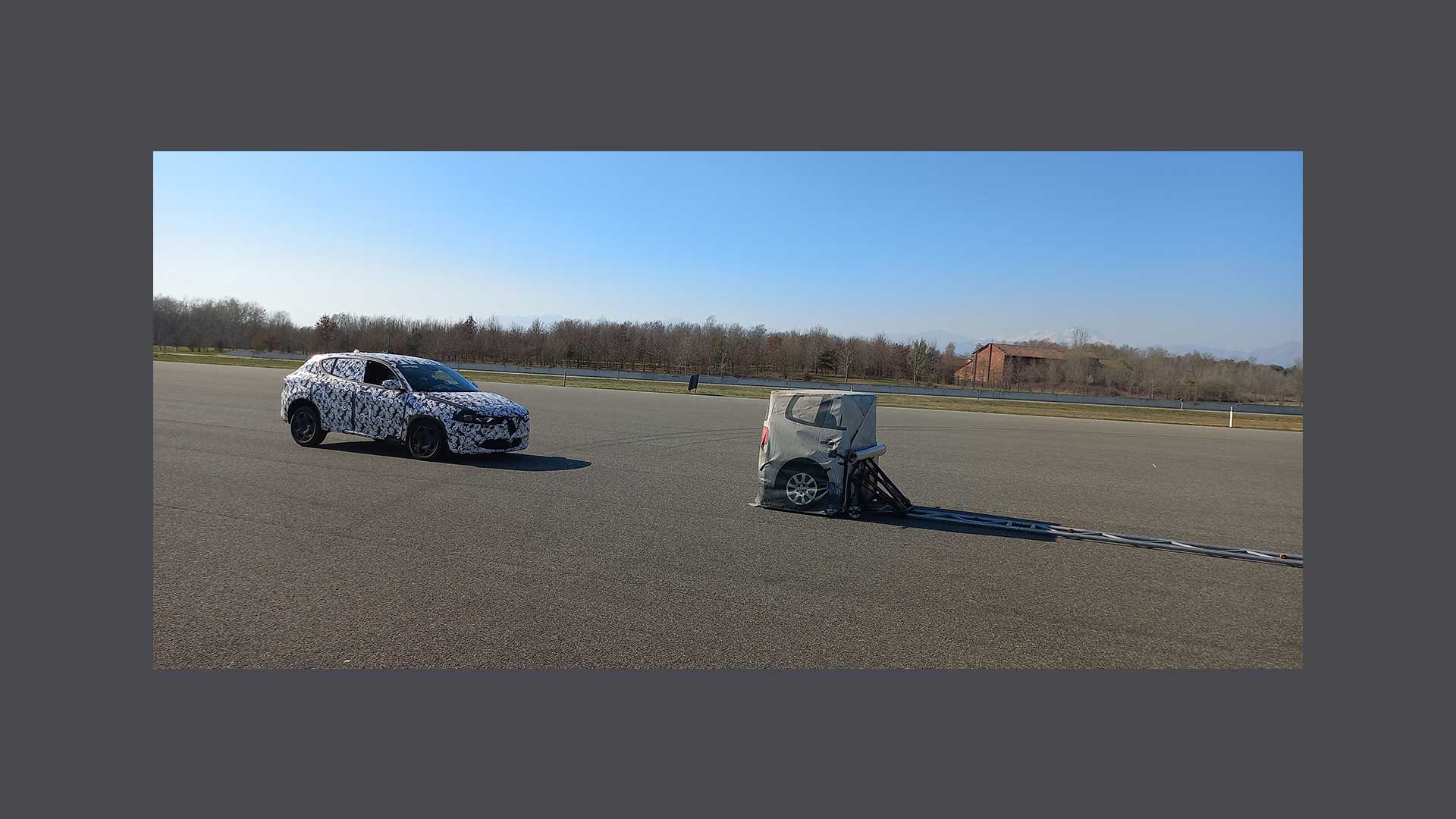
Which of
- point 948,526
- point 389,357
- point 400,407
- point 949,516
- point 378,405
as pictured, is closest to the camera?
point 948,526

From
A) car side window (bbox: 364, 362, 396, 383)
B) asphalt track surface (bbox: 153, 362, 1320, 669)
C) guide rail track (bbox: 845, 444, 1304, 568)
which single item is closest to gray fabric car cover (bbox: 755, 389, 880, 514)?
guide rail track (bbox: 845, 444, 1304, 568)

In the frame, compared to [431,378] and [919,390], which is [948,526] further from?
[919,390]

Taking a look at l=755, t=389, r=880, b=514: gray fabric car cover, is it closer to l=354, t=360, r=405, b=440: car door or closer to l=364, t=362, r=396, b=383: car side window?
l=354, t=360, r=405, b=440: car door

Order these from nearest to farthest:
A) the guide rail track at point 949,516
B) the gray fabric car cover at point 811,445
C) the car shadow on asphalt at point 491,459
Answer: the guide rail track at point 949,516, the gray fabric car cover at point 811,445, the car shadow on asphalt at point 491,459

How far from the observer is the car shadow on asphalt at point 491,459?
40.4 feet

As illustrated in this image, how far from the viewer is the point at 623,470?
1237 centimetres

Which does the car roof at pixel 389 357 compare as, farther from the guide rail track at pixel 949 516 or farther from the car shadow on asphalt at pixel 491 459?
the guide rail track at pixel 949 516

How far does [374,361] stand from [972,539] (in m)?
10.2

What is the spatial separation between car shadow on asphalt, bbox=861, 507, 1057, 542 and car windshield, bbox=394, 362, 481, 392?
Result: 738 centimetres

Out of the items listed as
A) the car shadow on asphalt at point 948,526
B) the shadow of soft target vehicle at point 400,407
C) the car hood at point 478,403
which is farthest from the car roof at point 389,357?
the car shadow on asphalt at point 948,526

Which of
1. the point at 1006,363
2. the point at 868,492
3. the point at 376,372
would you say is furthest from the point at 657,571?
the point at 1006,363

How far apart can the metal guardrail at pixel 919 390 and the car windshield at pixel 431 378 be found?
25926 mm

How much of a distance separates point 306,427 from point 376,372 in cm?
168

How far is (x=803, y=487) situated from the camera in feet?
31.6
